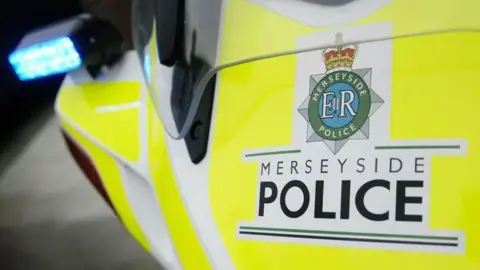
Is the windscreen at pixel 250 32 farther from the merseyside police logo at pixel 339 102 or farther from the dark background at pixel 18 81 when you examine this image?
the dark background at pixel 18 81

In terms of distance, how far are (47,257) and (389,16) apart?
3.66 ft

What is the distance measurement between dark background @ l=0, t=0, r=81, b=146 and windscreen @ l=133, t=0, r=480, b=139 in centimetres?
95

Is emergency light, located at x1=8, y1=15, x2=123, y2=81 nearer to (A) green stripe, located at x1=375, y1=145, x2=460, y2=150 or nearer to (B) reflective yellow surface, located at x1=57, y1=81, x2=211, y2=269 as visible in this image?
(B) reflective yellow surface, located at x1=57, y1=81, x2=211, y2=269

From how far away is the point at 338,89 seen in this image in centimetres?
71

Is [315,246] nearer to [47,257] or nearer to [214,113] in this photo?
[214,113]

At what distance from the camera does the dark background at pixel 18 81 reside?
179 centimetres

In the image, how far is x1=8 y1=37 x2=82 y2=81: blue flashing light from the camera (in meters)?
1.02

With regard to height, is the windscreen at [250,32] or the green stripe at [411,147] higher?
the windscreen at [250,32]

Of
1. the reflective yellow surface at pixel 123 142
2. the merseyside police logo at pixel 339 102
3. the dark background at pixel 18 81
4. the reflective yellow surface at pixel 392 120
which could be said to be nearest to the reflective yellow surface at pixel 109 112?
the reflective yellow surface at pixel 123 142

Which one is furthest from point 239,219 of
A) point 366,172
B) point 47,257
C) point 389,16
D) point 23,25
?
point 23,25

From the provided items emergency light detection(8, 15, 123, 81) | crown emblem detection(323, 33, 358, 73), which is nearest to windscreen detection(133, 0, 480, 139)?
crown emblem detection(323, 33, 358, 73)

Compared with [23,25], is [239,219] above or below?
below

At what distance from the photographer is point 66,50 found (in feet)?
3.37

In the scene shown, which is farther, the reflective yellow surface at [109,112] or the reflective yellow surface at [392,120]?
the reflective yellow surface at [109,112]
